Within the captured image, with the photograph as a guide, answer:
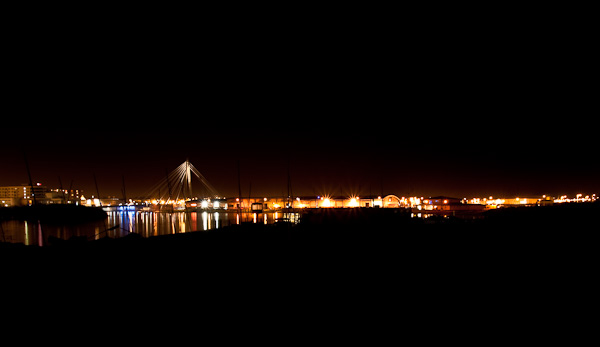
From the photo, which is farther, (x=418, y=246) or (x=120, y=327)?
(x=418, y=246)

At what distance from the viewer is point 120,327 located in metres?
Answer: 4.11

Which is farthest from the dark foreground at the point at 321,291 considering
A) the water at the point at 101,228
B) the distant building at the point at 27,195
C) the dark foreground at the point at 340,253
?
the distant building at the point at 27,195

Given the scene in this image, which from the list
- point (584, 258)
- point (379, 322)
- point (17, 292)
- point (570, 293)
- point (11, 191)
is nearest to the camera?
point (379, 322)

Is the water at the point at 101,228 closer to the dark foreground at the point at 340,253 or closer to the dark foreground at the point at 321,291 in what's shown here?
the dark foreground at the point at 340,253

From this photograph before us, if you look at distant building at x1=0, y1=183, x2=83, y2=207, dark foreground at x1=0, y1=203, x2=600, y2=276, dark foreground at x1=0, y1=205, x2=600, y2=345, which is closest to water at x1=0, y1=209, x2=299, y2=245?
dark foreground at x1=0, y1=203, x2=600, y2=276

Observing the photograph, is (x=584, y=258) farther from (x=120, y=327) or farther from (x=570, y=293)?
(x=120, y=327)

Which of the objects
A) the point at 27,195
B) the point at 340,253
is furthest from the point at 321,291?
the point at 27,195

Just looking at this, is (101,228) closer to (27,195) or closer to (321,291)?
(321,291)

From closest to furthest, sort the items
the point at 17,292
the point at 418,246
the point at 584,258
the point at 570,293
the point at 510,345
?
the point at 510,345 → the point at 570,293 → the point at 17,292 → the point at 584,258 → the point at 418,246

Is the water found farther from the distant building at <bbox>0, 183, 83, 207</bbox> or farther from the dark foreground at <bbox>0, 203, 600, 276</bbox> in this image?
the distant building at <bbox>0, 183, 83, 207</bbox>

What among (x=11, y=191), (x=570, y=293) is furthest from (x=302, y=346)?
(x=11, y=191)

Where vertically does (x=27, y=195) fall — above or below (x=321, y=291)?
above

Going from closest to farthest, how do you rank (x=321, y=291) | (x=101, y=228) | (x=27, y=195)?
(x=321, y=291), (x=101, y=228), (x=27, y=195)

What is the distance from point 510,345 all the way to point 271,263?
16.7ft
